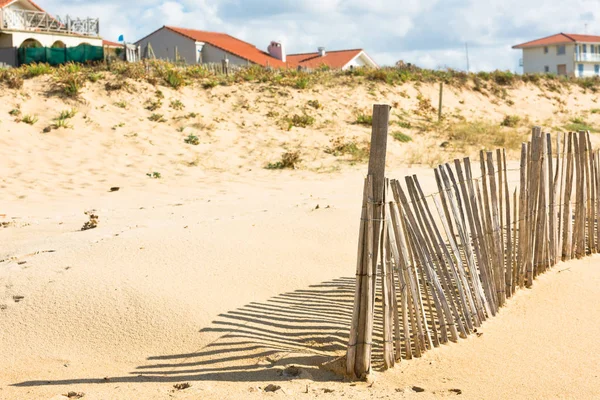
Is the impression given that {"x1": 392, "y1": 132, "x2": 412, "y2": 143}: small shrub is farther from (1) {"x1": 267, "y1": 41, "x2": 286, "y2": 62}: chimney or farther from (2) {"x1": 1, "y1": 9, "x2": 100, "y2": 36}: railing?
(1) {"x1": 267, "y1": 41, "x2": 286, "y2": 62}: chimney

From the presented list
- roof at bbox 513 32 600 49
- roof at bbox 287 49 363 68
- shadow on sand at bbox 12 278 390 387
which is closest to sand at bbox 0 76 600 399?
shadow on sand at bbox 12 278 390 387

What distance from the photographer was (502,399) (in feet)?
12.7

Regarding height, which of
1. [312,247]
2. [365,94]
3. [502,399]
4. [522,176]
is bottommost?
[502,399]

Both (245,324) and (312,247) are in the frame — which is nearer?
(245,324)

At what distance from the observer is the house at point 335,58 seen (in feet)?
132

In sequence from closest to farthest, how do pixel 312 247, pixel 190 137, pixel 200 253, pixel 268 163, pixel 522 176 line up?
1. pixel 522 176
2. pixel 200 253
3. pixel 312 247
4. pixel 268 163
5. pixel 190 137

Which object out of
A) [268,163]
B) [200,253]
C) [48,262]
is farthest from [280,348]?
[268,163]

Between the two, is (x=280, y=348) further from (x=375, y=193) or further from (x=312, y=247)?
(x=312, y=247)

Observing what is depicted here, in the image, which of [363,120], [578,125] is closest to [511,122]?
[578,125]

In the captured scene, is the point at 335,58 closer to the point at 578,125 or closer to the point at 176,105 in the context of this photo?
the point at 578,125

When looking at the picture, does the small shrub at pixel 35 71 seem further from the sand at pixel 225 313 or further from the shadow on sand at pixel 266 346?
the shadow on sand at pixel 266 346

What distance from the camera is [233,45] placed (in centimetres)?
3728

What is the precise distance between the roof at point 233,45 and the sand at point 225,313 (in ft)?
87.7

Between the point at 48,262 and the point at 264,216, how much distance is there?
237 centimetres
